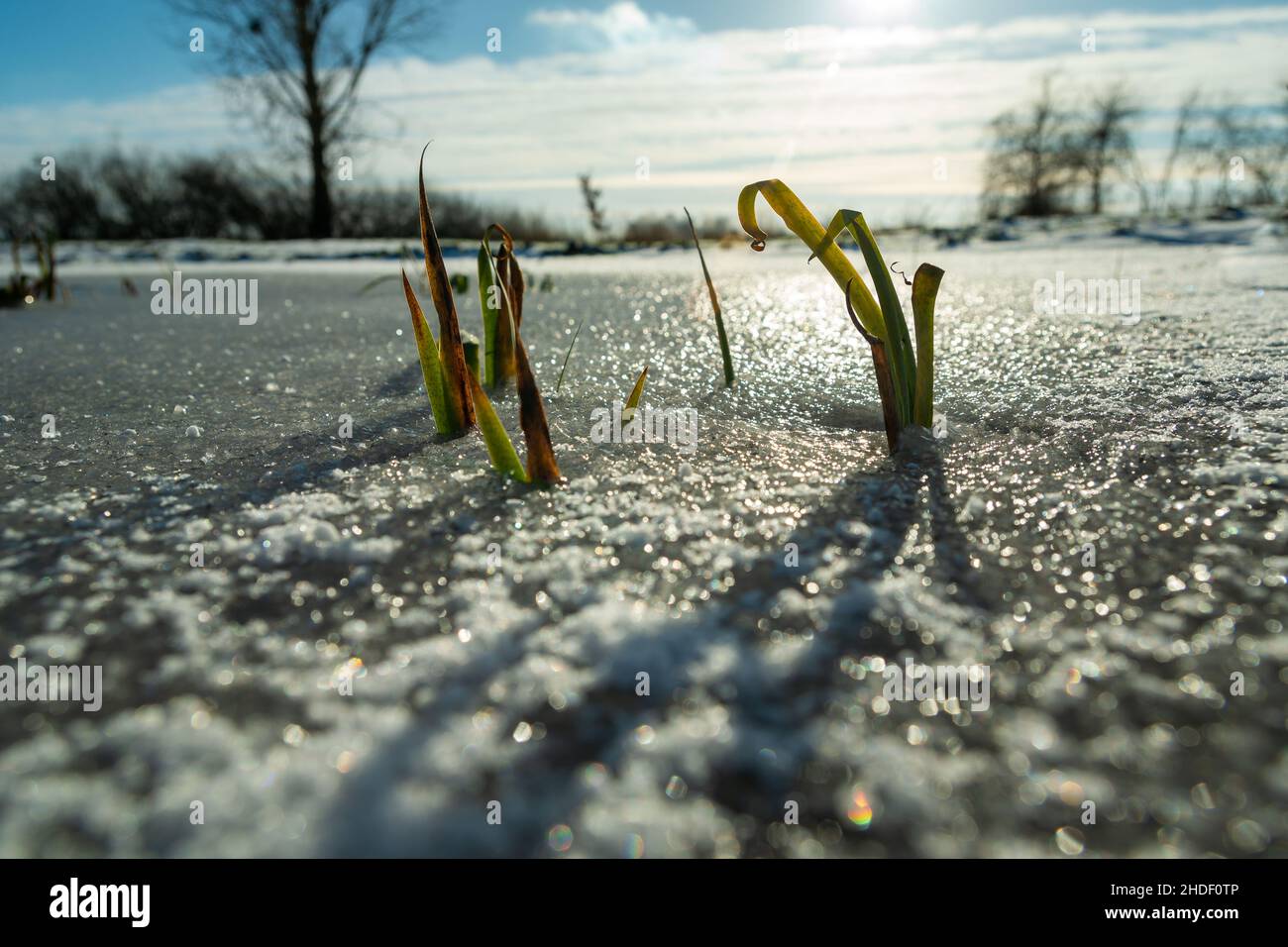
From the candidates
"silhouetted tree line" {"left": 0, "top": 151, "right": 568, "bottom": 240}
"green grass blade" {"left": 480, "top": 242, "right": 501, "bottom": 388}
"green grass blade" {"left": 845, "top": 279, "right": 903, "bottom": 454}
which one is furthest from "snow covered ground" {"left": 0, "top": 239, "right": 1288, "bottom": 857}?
"silhouetted tree line" {"left": 0, "top": 151, "right": 568, "bottom": 240}

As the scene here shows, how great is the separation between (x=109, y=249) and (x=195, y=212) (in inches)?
308

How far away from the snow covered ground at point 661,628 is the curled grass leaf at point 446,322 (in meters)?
0.08

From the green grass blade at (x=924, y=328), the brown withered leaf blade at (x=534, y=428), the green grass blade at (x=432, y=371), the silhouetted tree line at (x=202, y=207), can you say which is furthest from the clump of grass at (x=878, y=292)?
the silhouetted tree line at (x=202, y=207)

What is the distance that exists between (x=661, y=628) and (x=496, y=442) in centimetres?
37

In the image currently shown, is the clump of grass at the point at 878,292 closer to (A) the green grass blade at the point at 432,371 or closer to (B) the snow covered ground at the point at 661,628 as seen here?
(B) the snow covered ground at the point at 661,628

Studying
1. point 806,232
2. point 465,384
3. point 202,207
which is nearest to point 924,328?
point 806,232

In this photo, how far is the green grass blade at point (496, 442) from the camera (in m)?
0.84

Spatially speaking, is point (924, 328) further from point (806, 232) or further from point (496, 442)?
point (496, 442)

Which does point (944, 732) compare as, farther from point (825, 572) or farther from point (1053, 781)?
point (825, 572)

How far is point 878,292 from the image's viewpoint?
96 cm

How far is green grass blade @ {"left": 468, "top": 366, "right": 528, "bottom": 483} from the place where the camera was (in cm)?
84

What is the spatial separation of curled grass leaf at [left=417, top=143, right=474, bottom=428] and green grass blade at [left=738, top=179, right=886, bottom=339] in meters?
0.38
